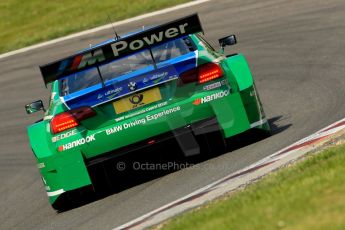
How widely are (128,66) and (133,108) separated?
2.05 ft

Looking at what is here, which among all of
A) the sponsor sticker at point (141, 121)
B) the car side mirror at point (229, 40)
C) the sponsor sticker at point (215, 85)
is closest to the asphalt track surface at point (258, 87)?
the sponsor sticker at point (141, 121)

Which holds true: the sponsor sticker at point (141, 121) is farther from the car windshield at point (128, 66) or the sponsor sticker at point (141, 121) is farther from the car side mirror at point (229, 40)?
the car side mirror at point (229, 40)

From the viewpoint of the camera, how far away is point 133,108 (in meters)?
8.74

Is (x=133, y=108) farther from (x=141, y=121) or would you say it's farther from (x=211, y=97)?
(x=211, y=97)

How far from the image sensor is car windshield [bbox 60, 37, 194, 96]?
9086mm

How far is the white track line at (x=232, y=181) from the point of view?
24.3 ft

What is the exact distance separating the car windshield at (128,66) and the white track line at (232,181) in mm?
1414

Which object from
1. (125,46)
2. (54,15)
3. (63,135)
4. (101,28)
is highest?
(125,46)

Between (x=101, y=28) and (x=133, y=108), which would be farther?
(x=101, y=28)

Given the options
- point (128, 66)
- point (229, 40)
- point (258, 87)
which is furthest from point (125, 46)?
point (258, 87)

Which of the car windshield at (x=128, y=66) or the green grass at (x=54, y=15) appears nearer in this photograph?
the car windshield at (x=128, y=66)

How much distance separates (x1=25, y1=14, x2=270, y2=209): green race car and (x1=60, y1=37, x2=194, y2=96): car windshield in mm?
151

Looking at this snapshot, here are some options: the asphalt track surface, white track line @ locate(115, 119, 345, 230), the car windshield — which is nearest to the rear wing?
the car windshield

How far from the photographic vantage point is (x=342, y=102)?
1093cm
